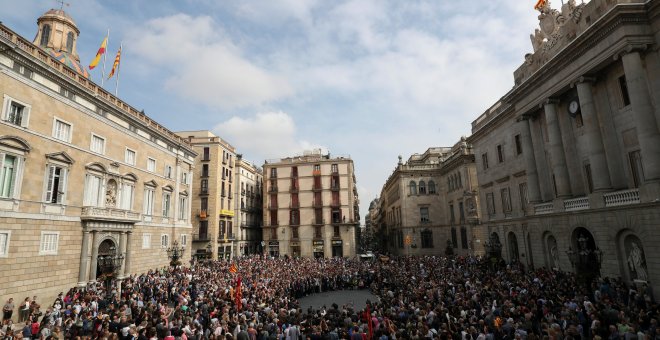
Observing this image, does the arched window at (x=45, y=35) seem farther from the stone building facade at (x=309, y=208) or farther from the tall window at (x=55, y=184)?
the stone building facade at (x=309, y=208)

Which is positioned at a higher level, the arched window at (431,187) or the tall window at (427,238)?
the arched window at (431,187)

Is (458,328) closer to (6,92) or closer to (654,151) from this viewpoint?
(654,151)

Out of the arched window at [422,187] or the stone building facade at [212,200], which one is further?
the arched window at [422,187]

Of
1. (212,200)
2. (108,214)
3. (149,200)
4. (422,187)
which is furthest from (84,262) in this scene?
(422,187)

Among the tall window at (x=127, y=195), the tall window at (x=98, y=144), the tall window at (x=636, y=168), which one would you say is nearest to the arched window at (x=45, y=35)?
the tall window at (x=98, y=144)

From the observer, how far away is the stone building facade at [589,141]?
52.0ft

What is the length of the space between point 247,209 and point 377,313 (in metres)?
44.0

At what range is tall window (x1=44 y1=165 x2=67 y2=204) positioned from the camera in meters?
19.0

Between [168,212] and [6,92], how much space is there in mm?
17041

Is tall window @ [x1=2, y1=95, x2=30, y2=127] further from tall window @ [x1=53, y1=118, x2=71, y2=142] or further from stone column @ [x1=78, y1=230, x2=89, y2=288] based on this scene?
stone column @ [x1=78, y1=230, x2=89, y2=288]

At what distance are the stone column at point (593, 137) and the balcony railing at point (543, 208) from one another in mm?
3863

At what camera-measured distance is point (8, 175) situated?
16859 millimetres

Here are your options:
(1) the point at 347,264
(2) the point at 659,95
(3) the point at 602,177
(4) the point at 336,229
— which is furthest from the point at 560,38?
(4) the point at 336,229

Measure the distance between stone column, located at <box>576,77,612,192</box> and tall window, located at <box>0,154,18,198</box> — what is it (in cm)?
2918
